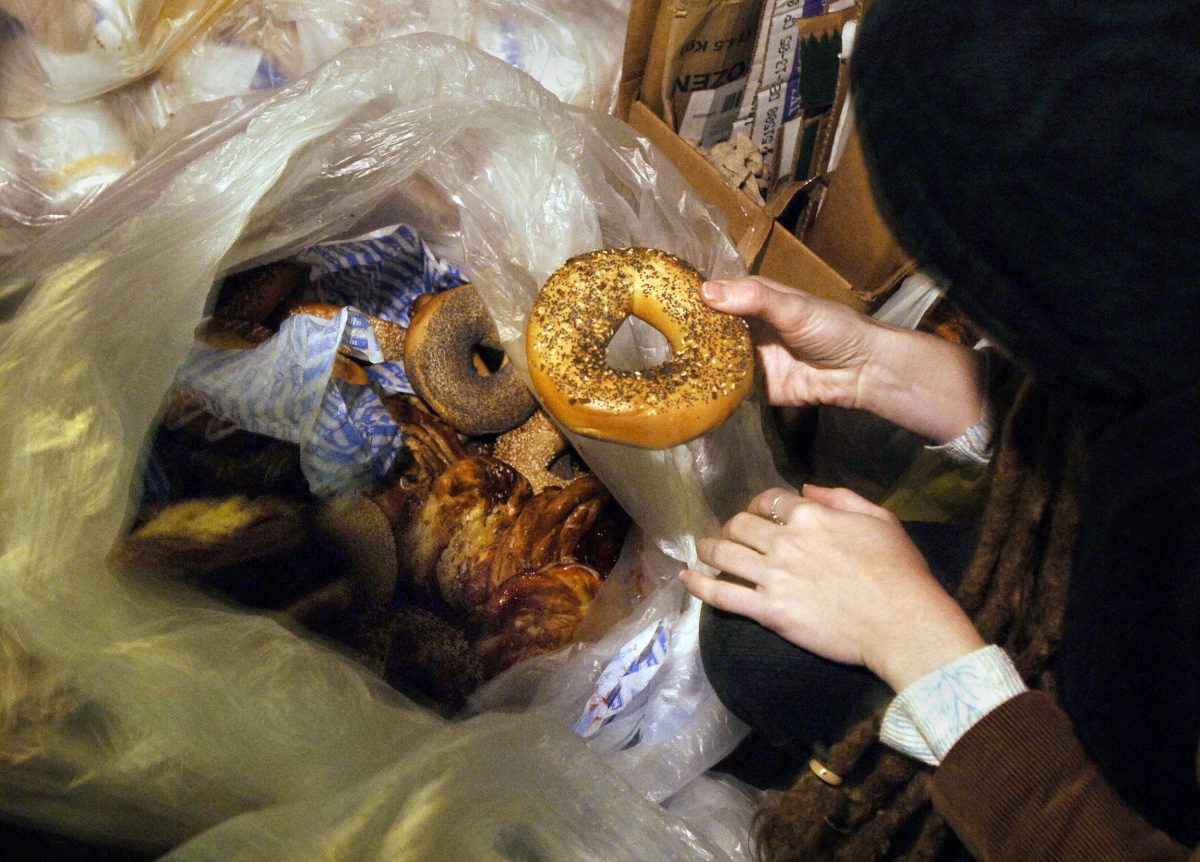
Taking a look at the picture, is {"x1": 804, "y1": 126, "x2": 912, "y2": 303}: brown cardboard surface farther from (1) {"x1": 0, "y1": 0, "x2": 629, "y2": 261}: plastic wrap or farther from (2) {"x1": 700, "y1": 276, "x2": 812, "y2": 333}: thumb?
(1) {"x1": 0, "y1": 0, "x2": 629, "y2": 261}: plastic wrap

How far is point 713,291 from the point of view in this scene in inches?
36.4

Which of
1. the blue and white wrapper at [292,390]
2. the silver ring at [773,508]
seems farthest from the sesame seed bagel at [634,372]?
the blue and white wrapper at [292,390]

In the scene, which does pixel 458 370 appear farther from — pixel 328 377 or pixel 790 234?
pixel 790 234

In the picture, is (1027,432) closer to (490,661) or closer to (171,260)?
(490,661)

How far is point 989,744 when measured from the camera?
615 mm

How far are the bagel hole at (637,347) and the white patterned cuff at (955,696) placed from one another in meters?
0.56

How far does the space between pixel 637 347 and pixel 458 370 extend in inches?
10.2

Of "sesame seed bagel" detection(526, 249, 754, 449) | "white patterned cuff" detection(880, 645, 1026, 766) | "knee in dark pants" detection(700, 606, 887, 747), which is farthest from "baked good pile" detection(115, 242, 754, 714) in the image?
"white patterned cuff" detection(880, 645, 1026, 766)

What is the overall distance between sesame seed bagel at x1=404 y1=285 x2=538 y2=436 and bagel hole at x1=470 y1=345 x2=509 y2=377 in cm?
10

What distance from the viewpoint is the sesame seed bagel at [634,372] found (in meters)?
0.88

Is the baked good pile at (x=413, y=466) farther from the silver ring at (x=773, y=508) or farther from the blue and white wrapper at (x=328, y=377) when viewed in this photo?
the silver ring at (x=773, y=508)

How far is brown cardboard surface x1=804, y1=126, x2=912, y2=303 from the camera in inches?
51.2

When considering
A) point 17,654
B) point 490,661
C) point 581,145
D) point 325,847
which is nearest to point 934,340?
point 581,145

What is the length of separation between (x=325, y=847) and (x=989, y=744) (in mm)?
526
